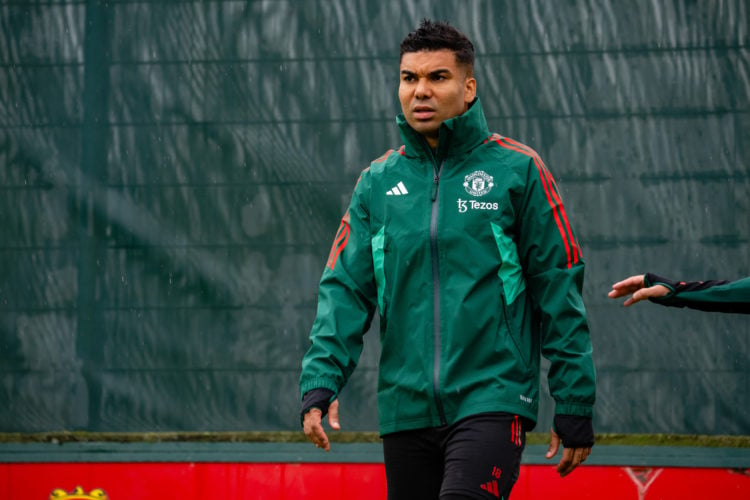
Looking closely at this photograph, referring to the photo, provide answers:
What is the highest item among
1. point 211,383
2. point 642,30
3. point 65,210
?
point 642,30

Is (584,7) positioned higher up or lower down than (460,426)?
higher up

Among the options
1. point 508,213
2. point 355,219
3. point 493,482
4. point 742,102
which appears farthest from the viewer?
point 742,102

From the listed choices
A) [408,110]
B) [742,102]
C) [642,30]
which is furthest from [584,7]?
[408,110]

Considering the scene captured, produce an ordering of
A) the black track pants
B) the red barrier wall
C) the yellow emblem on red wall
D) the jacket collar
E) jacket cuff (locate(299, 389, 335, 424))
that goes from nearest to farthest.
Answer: the black track pants, jacket cuff (locate(299, 389, 335, 424)), the jacket collar, the red barrier wall, the yellow emblem on red wall

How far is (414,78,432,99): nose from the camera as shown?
366 cm

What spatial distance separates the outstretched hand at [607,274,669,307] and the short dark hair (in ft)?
3.11

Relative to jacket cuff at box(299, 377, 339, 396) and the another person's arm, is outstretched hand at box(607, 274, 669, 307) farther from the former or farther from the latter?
jacket cuff at box(299, 377, 339, 396)

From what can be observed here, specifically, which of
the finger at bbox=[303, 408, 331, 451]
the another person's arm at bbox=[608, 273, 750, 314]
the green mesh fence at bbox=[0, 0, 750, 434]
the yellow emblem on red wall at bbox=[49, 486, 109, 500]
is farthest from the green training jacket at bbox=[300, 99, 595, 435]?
the yellow emblem on red wall at bbox=[49, 486, 109, 500]

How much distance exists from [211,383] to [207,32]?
169cm

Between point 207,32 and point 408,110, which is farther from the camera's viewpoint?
point 207,32

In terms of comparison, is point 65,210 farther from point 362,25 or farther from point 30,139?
point 362,25

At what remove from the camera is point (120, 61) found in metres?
5.25

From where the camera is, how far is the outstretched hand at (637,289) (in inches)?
132

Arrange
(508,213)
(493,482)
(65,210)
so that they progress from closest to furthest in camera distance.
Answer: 1. (493,482)
2. (508,213)
3. (65,210)
